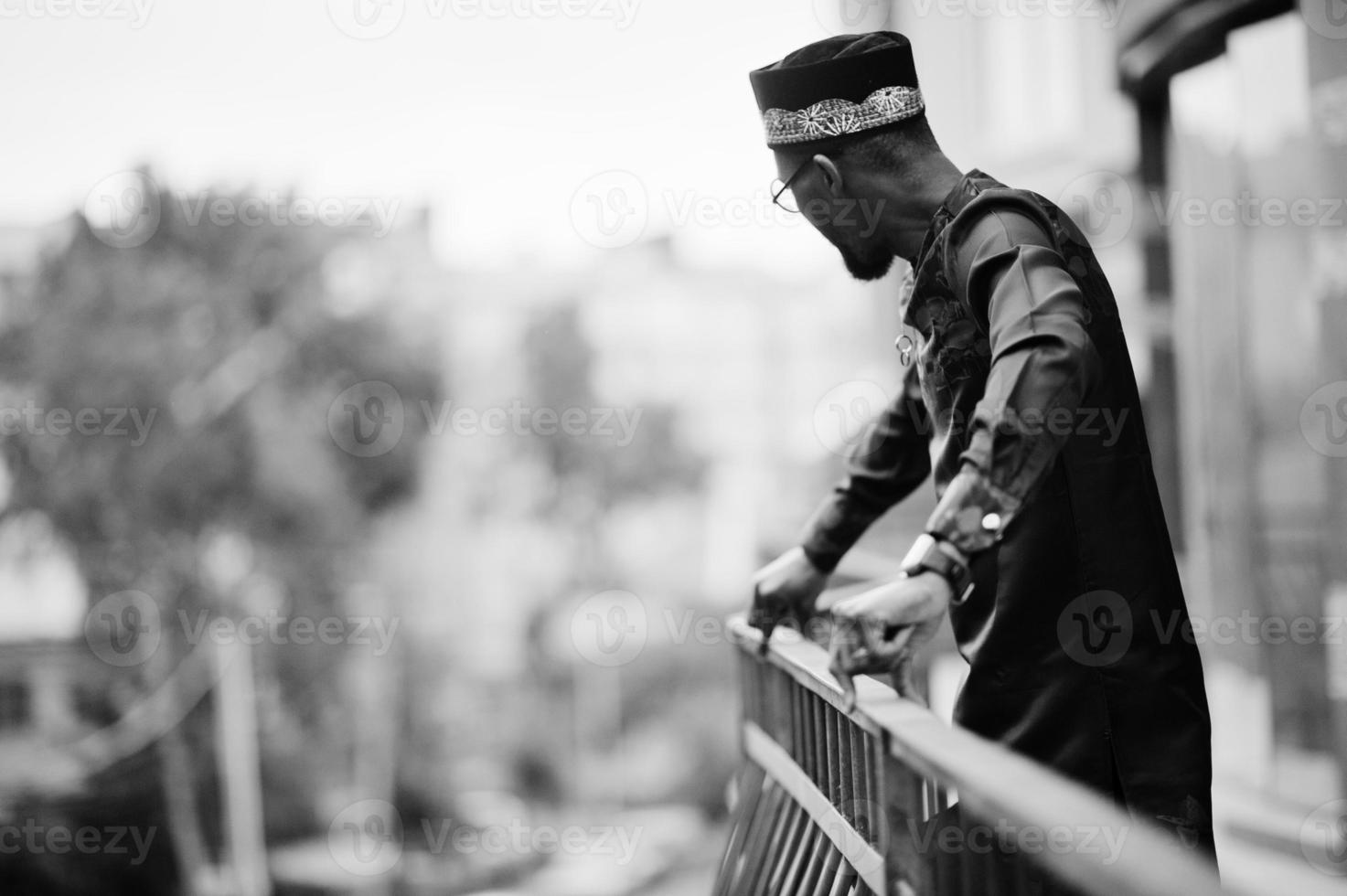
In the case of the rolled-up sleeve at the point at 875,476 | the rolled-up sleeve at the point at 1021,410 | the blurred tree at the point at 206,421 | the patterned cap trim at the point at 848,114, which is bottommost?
the blurred tree at the point at 206,421

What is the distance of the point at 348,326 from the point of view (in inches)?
1433

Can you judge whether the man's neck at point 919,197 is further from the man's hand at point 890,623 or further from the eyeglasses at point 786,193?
the man's hand at point 890,623

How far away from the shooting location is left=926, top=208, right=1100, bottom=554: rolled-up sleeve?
1.73 m

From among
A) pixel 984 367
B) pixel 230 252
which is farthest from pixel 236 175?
pixel 984 367

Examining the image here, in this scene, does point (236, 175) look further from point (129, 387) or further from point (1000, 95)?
point (1000, 95)

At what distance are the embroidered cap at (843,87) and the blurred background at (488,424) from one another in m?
0.51

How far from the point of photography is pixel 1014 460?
1.74 meters

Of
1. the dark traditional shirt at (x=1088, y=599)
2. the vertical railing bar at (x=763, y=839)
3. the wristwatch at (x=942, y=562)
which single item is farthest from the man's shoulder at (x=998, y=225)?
the vertical railing bar at (x=763, y=839)

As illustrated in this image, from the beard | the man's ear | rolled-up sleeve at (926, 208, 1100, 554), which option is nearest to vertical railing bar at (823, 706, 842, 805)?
rolled-up sleeve at (926, 208, 1100, 554)

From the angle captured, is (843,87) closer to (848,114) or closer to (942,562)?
(848,114)

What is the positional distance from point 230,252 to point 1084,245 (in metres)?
36.5

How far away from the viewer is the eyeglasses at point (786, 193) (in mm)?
2232

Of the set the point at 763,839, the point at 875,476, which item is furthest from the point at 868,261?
the point at 763,839

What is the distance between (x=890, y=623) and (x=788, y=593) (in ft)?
3.62
